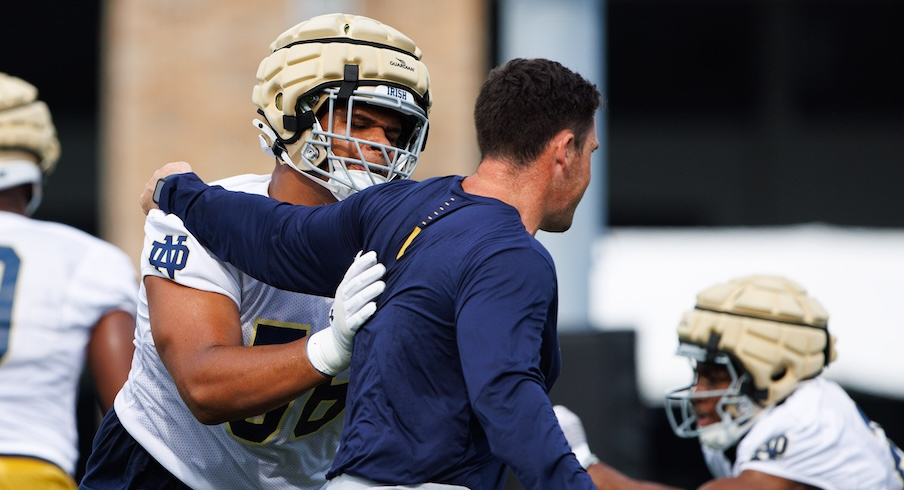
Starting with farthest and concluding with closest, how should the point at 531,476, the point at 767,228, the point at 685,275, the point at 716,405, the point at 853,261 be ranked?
the point at 767,228 < the point at 685,275 < the point at 853,261 < the point at 716,405 < the point at 531,476

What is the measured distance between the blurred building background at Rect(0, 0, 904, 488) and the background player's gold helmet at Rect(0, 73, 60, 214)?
221cm

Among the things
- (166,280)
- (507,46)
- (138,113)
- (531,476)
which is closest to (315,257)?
(166,280)

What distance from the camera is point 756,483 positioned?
4.25m

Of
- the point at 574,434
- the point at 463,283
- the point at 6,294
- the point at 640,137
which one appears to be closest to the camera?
the point at 463,283

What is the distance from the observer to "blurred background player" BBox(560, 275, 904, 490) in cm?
423

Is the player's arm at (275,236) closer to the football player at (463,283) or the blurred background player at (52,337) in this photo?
the football player at (463,283)

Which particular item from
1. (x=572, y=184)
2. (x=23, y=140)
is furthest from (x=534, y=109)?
(x=23, y=140)

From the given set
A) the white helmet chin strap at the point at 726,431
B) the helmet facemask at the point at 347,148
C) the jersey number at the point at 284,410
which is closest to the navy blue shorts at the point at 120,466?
the jersey number at the point at 284,410

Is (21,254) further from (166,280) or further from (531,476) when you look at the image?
(531,476)

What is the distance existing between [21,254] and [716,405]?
7.54 feet

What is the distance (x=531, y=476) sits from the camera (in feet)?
8.36

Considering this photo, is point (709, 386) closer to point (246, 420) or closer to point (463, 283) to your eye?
point (246, 420)

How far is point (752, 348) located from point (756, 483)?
0.45 m

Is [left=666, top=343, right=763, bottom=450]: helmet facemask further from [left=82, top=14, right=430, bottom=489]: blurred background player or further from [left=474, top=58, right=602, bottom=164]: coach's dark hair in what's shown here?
[left=474, top=58, right=602, bottom=164]: coach's dark hair
